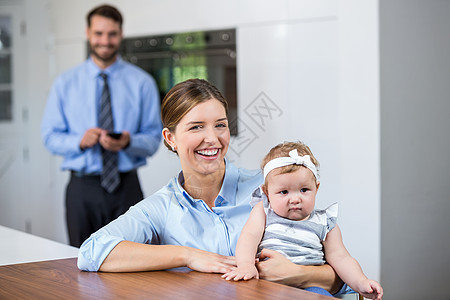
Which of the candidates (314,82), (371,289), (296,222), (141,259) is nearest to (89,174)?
(314,82)

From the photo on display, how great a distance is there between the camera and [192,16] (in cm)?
358

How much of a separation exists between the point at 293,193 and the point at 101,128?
186 cm

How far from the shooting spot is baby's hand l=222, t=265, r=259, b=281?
1.30m

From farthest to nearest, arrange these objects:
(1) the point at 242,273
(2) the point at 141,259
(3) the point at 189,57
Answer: (3) the point at 189,57 → (2) the point at 141,259 → (1) the point at 242,273

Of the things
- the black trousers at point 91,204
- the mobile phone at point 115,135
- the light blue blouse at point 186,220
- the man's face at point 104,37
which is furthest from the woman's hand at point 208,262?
the man's face at point 104,37

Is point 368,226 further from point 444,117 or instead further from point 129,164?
point 129,164

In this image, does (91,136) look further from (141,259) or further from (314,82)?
(141,259)

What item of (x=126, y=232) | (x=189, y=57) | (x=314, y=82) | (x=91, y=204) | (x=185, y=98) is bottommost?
(x=91, y=204)

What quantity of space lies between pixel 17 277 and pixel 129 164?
1664 millimetres

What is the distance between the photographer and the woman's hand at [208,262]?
138cm

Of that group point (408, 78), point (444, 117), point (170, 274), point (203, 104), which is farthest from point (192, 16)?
point (170, 274)

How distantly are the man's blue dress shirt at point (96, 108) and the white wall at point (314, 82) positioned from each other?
0.53 meters

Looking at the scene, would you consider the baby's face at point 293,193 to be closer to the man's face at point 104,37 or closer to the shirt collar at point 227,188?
the shirt collar at point 227,188

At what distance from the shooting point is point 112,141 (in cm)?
288
